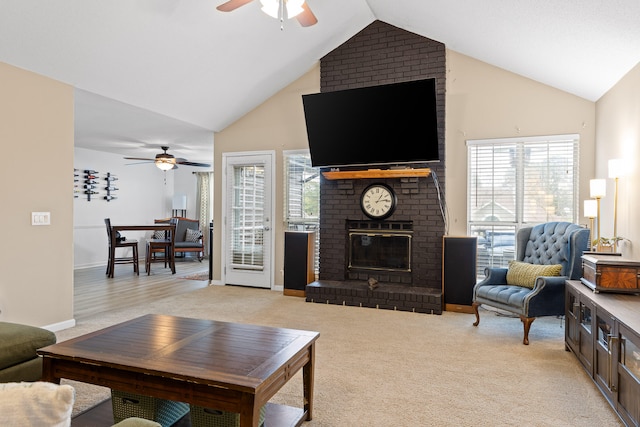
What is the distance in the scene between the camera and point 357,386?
9.21 ft

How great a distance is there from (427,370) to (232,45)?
388 centimetres

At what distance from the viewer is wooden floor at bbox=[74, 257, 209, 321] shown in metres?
5.21

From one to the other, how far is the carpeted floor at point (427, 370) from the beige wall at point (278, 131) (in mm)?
1524

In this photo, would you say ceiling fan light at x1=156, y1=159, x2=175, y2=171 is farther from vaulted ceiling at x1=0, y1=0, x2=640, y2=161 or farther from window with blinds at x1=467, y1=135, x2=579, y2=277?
window with blinds at x1=467, y1=135, x2=579, y2=277

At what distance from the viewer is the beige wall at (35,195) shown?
3715 millimetres

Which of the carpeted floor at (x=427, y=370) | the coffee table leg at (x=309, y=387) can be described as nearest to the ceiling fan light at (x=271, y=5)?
the coffee table leg at (x=309, y=387)

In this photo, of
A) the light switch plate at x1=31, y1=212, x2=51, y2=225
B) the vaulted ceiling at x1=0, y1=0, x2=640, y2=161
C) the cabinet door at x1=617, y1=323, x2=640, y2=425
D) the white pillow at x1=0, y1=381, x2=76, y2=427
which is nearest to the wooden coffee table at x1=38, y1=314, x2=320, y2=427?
the white pillow at x1=0, y1=381, x2=76, y2=427

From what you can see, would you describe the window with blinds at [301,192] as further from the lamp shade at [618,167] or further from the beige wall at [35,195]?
the lamp shade at [618,167]

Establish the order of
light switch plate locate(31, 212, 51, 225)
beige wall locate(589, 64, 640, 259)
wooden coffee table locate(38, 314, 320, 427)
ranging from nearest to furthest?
1. wooden coffee table locate(38, 314, 320, 427)
2. beige wall locate(589, 64, 640, 259)
3. light switch plate locate(31, 212, 51, 225)

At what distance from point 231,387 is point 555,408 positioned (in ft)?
6.60

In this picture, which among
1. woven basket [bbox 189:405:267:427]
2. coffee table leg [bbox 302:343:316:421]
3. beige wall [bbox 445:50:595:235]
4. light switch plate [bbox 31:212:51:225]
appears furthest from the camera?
beige wall [bbox 445:50:595:235]

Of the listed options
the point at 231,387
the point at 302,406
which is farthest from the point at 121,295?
the point at 231,387

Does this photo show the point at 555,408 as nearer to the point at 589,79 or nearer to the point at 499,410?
the point at 499,410

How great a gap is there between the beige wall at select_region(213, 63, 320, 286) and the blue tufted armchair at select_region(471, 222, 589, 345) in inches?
118
